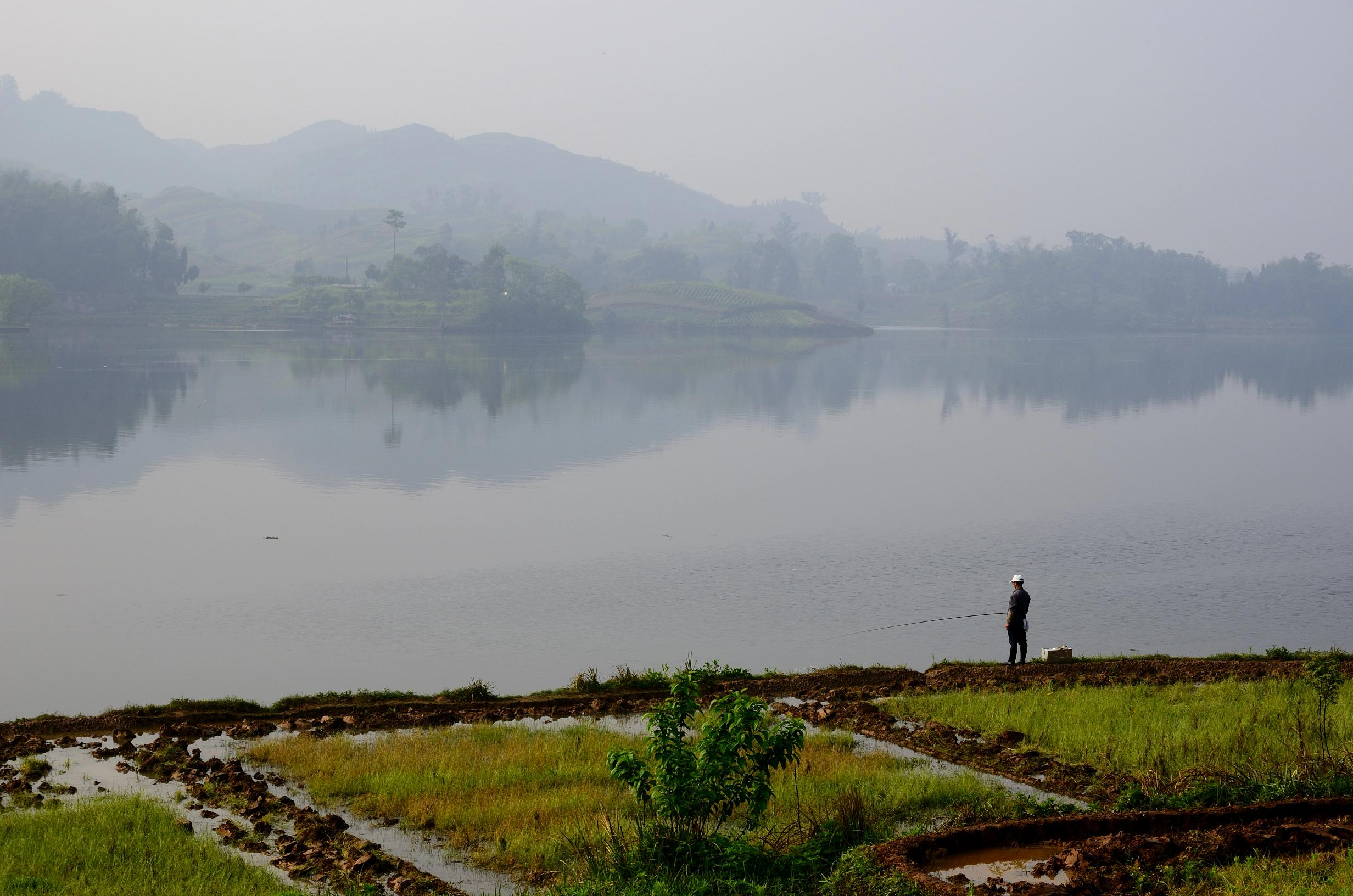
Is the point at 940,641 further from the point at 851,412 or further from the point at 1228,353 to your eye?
the point at 1228,353

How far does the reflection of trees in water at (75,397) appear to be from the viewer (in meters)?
44.1

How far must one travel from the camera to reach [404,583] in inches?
984

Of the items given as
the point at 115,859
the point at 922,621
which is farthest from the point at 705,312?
the point at 115,859

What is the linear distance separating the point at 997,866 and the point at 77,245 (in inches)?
5267

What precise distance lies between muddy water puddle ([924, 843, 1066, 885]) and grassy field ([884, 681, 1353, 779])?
218 cm

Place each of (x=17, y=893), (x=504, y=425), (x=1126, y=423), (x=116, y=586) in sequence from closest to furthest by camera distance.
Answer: (x=17, y=893), (x=116, y=586), (x=504, y=425), (x=1126, y=423)

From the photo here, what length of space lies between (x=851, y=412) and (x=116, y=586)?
150ft

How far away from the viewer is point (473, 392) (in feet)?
225

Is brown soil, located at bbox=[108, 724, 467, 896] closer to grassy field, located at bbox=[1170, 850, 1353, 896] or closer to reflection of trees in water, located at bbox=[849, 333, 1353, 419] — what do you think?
grassy field, located at bbox=[1170, 850, 1353, 896]

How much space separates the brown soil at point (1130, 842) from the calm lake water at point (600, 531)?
9888mm

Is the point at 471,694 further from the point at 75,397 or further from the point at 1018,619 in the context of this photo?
the point at 75,397

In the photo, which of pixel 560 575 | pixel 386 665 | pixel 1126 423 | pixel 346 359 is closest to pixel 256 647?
pixel 386 665

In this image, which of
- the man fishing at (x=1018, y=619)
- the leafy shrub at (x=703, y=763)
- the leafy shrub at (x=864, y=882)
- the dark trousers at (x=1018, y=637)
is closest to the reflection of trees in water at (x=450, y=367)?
the dark trousers at (x=1018, y=637)

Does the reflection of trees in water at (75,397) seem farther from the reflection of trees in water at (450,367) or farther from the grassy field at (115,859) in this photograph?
the grassy field at (115,859)
